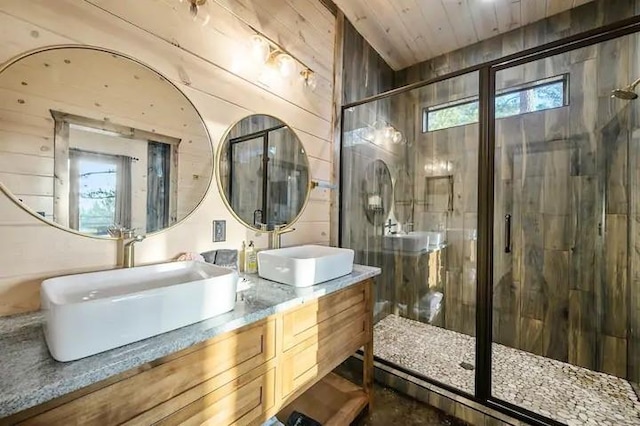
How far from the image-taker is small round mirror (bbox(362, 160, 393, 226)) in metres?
2.71

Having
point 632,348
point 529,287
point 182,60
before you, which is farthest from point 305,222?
point 632,348

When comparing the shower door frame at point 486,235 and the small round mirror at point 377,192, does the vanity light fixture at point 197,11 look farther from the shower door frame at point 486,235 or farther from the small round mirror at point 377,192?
the small round mirror at point 377,192

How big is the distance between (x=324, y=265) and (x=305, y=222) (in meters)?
0.71

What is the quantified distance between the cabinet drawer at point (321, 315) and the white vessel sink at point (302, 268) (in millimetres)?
105

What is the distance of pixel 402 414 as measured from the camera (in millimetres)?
1763

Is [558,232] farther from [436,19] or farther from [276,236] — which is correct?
[276,236]

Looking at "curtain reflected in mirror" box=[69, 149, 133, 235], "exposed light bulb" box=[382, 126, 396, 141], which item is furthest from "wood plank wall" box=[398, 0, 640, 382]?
"curtain reflected in mirror" box=[69, 149, 133, 235]

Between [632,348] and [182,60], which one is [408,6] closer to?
[182,60]

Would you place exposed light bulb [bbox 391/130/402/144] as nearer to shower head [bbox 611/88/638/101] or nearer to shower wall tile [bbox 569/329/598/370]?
shower head [bbox 611/88/638/101]

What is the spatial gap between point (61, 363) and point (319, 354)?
0.98m

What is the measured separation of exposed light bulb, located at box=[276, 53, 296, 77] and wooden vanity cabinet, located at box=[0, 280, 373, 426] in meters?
1.45

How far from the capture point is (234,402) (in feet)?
3.12

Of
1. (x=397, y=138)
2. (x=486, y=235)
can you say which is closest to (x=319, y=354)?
(x=486, y=235)

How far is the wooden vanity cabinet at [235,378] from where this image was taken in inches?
26.2
